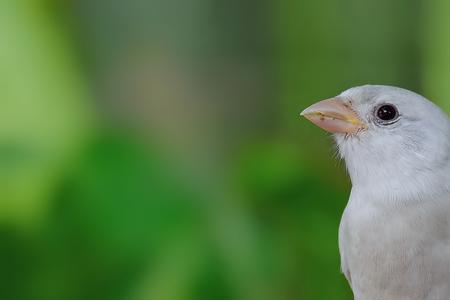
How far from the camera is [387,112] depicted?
122cm

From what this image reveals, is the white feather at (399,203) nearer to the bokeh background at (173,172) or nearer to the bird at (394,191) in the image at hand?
the bird at (394,191)

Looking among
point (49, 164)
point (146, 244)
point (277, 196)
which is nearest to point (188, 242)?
point (146, 244)

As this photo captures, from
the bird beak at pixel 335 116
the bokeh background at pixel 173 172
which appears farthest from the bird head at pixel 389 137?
the bokeh background at pixel 173 172

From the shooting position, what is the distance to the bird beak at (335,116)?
1.22 m

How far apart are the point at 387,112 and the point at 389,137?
0.04 metres

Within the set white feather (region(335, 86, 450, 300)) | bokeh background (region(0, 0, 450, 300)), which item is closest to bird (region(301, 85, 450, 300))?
white feather (region(335, 86, 450, 300))

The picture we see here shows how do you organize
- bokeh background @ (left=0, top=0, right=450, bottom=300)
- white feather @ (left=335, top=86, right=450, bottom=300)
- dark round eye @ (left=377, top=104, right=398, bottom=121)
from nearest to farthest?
1. white feather @ (left=335, top=86, right=450, bottom=300)
2. dark round eye @ (left=377, top=104, right=398, bottom=121)
3. bokeh background @ (left=0, top=0, right=450, bottom=300)

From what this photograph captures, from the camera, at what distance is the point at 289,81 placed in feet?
7.96

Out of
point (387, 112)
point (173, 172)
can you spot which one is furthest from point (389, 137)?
point (173, 172)

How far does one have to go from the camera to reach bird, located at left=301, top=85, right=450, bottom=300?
43.9 inches

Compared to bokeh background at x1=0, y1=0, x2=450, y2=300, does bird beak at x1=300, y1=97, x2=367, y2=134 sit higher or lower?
higher

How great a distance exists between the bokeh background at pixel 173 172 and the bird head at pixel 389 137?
176 millimetres

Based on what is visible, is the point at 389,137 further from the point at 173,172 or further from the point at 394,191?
the point at 173,172

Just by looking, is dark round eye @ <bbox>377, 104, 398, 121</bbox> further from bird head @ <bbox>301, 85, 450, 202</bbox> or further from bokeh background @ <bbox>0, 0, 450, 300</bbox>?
bokeh background @ <bbox>0, 0, 450, 300</bbox>
